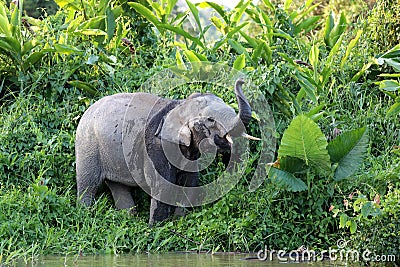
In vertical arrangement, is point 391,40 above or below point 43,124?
above

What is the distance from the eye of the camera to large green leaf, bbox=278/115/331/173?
21.2 feet

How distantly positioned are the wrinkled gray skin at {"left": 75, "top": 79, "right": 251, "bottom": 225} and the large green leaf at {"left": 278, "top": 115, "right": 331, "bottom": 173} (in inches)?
17.6

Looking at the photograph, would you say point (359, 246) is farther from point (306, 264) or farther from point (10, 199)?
point (10, 199)

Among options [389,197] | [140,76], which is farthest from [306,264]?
[140,76]

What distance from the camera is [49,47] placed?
9.12 metres

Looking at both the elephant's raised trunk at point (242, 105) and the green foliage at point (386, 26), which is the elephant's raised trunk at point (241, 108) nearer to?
the elephant's raised trunk at point (242, 105)

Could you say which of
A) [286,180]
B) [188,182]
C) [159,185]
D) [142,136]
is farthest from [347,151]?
[142,136]

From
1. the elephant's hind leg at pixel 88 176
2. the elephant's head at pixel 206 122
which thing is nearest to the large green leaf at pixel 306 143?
the elephant's head at pixel 206 122

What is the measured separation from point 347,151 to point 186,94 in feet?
7.02

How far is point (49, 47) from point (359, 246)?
16.2ft

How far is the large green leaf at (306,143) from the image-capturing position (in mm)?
6473

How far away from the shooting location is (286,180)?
6.62 meters

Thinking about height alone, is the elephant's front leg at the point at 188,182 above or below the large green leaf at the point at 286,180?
below

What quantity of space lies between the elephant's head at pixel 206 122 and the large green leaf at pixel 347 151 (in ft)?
2.61
